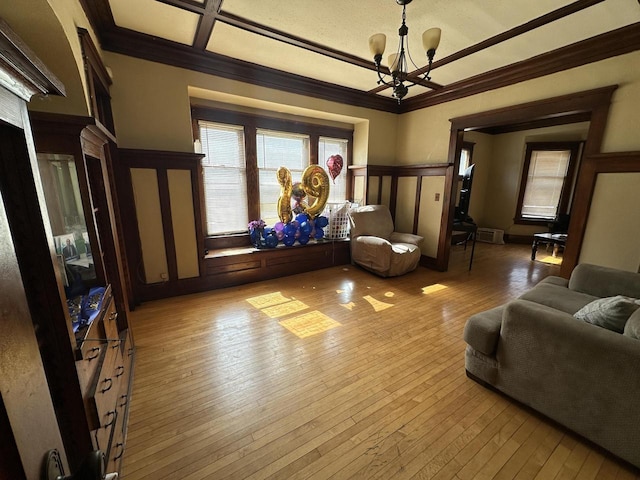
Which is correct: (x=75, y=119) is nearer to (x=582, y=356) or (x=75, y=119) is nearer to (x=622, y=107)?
(x=582, y=356)

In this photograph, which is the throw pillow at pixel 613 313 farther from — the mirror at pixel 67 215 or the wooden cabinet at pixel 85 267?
the mirror at pixel 67 215

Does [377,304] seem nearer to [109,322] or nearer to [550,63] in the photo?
[109,322]

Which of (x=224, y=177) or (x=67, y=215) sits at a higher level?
(x=224, y=177)

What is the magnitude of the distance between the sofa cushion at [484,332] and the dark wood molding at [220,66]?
350cm

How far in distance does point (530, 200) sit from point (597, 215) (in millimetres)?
4305

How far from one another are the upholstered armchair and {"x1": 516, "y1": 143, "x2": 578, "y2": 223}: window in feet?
13.3

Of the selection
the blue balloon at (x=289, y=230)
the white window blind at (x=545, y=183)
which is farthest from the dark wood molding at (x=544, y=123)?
the blue balloon at (x=289, y=230)

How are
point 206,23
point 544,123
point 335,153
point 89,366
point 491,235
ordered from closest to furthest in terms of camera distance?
point 89,366, point 206,23, point 335,153, point 544,123, point 491,235

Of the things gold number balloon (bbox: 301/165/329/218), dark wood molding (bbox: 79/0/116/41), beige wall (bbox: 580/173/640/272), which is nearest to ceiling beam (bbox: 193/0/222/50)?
dark wood molding (bbox: 79/0/116/41)

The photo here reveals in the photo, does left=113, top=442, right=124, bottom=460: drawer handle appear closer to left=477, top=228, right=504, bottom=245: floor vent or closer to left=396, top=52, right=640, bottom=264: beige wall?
left=396, top=52, right=640, bottom=264: beige wall

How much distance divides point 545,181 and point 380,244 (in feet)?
16.9

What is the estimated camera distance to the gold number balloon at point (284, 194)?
379cm

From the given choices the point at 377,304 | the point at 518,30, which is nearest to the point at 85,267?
the point at 377,304

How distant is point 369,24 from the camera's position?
2.33m
